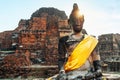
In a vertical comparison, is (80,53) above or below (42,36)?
above

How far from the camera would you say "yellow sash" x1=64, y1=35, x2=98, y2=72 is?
15.0 ft

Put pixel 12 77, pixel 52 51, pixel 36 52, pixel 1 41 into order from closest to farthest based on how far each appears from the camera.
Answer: pixel 12 77, pixel 52 51, pixel 36 52, pixel 1 41

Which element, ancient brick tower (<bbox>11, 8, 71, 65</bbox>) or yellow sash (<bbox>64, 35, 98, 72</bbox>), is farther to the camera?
ancient brick tower (<bbox>11, 8, 71, 65</bbox>)

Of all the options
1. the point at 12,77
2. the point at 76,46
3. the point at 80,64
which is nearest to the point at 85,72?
the point at 80,64

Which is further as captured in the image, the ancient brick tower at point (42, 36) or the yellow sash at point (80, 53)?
the ancient brick tower at point (42, 36)

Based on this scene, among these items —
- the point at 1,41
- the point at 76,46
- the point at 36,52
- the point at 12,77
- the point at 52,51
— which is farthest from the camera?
the point at 1,41

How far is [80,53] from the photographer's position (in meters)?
4.57

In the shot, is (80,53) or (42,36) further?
(42,36)

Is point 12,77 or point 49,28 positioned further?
point 49,28

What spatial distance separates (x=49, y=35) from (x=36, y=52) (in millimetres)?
1821

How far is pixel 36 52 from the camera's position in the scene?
84.6ft

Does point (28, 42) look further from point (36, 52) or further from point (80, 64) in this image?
point (80, 64)

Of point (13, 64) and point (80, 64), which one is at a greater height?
point (80, 64)

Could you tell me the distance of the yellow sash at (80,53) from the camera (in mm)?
4562
